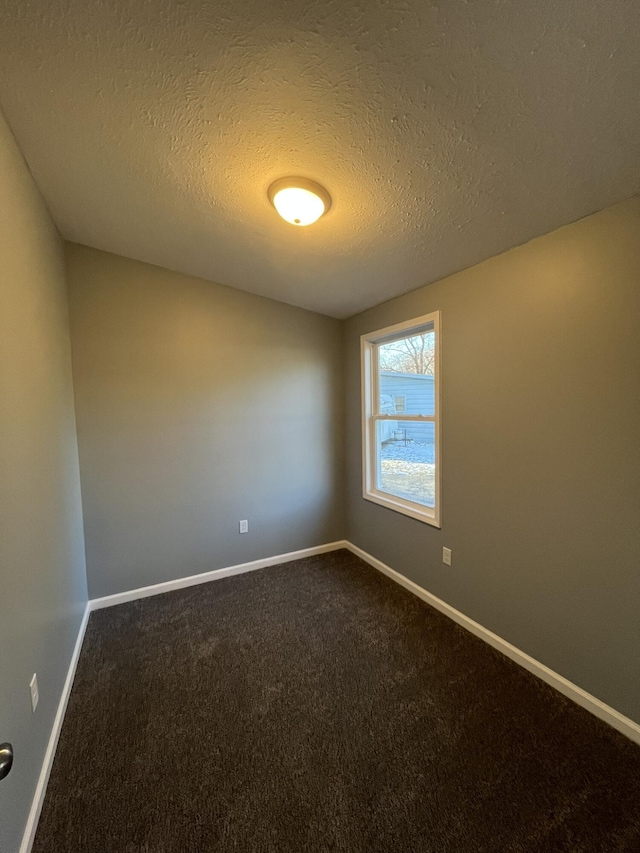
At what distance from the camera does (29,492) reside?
1.42 metres

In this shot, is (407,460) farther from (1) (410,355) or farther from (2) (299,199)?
(2) (299,199)

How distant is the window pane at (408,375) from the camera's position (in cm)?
262

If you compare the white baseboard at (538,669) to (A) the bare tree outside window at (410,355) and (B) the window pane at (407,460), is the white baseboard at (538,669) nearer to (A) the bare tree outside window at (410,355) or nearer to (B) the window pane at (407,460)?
Answer: (B) the window pane at (407,460)

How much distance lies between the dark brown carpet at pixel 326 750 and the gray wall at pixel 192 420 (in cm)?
72

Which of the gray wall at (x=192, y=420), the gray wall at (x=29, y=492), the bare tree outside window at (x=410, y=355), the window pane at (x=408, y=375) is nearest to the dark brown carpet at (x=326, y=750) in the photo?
the gray wall at (x=29, y=492)

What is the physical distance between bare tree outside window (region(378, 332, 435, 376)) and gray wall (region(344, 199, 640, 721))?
25 centimetres

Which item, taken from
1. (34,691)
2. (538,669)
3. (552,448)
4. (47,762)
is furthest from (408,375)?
(47,762)

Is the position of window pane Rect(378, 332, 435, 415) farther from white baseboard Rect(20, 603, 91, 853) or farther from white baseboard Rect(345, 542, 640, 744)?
white baseboard Rect(20, 603, 91, 853)

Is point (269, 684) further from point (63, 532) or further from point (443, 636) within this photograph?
point (63, 532)

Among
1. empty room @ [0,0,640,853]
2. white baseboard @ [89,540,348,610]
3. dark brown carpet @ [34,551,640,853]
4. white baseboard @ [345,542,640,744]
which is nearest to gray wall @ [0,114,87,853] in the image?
empty room @ [0,0,640,853]

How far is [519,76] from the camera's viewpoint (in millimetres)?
1040

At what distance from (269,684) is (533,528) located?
164cm

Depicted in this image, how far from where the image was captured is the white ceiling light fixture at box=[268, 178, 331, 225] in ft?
5.10

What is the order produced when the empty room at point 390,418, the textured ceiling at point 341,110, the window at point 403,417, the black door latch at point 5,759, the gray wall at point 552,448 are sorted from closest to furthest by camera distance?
the black door latch at point 5,759 < the textured ceiling at point 341,110 < the empty room at point 390,418 < the gray wall at point 552,448 < the window at point 403,417
